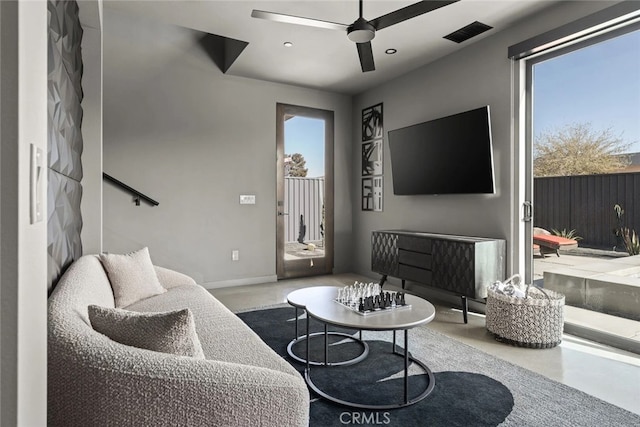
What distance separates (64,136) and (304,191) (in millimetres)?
3311

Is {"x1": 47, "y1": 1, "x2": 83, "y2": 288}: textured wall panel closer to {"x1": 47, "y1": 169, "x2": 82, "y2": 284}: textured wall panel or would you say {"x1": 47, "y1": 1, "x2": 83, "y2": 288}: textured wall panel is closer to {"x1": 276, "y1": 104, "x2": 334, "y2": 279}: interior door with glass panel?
{"x1": 47, "y1": 169, "x2": 82, "y2": 284}: textured wall panel

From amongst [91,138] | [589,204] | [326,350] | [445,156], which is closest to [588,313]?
[589,204]

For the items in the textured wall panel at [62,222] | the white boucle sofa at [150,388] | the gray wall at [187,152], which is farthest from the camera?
the gray wall at [187,152]

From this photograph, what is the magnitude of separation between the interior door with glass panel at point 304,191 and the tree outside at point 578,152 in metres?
2.76

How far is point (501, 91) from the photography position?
11.0 feet

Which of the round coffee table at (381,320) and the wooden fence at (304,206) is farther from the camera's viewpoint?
the wooden fence at (304,206)

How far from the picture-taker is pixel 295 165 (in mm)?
5062

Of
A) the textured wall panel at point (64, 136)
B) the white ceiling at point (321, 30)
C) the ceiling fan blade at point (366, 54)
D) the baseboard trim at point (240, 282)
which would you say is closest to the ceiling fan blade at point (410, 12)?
the ceiling fan blade at point (366, 54)

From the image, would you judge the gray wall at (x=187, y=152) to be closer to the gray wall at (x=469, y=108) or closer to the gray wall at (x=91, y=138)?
the gray wall at (x=91, y=138)

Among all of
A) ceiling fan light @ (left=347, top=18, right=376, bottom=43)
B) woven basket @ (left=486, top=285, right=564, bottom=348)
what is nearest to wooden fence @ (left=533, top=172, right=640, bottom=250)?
woven basket @ (left=486, top=285, right=564, bottom=348)

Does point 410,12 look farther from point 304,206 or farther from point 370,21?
point 304,206

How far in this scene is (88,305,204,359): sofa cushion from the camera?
3.51ft

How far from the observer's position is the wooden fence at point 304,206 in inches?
198

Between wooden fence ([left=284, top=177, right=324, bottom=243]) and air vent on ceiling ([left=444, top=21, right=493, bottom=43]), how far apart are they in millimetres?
2468
